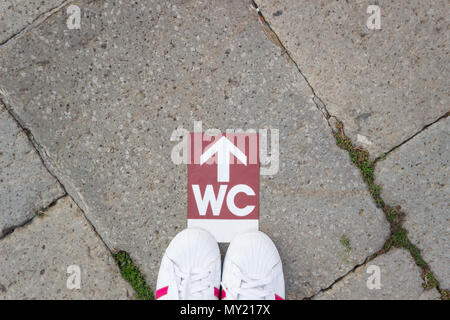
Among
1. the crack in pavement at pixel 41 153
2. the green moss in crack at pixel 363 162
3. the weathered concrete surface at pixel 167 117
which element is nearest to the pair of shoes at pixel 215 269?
the weathered concrete surface at pixel 167 117

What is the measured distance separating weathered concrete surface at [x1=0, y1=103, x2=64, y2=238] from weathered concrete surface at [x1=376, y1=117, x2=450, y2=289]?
228 cm

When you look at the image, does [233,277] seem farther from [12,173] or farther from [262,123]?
[12,173]

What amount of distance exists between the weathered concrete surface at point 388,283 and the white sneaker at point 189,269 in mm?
773

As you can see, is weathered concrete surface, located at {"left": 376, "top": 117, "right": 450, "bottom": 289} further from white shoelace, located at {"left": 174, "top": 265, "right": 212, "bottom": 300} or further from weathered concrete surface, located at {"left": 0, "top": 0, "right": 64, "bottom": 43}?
weathered concrete surface, located at {"left": 0, "top": 0, "right": 64, "bottom": 43}

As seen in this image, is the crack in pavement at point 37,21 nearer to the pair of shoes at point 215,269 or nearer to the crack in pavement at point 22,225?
the crack in pavement at point 22,225

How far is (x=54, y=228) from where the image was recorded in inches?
77.5

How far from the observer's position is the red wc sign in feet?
6.34

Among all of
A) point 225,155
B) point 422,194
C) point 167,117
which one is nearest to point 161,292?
point 225,155

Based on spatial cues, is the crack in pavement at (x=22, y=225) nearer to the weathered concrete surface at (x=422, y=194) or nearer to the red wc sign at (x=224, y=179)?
the red wc sign at (x=224, y=179)

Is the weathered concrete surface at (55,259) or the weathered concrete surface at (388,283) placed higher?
the weathered concrete surface at (55,259)

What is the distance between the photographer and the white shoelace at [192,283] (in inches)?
74.4

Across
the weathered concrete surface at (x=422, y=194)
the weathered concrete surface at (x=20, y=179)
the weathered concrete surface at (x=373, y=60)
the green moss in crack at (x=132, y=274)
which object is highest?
the weathered concrete surface at (x=373, y=60)

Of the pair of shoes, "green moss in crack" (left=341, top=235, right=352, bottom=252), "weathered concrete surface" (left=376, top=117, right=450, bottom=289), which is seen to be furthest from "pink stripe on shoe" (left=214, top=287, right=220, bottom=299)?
"weathered concrete surface" (left=376, top=117, right=450, bottom=289)
